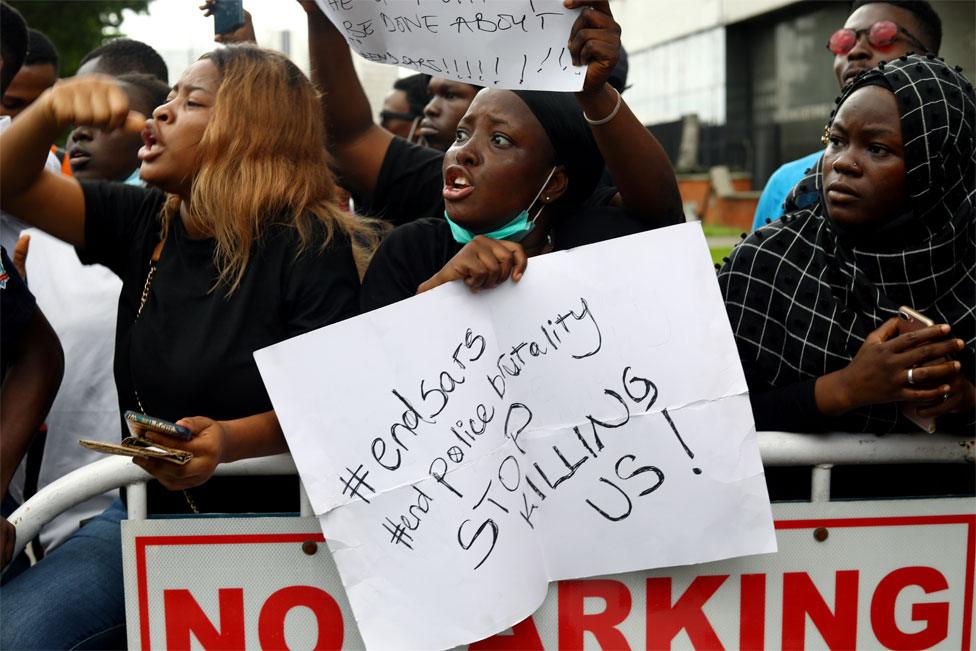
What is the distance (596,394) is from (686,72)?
2861 cm

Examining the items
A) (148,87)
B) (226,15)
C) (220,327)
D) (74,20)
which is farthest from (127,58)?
(74,20)

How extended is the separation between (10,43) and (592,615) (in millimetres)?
2296

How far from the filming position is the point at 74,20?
15.0 m

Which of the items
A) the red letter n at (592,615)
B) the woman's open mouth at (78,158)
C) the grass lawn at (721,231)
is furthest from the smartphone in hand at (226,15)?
the grass lawn at (721,231)

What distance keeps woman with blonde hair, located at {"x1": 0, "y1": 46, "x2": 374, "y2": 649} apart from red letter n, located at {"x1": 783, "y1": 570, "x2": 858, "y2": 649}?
40.0 inches

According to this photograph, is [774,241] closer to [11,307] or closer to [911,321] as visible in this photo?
[911,321]

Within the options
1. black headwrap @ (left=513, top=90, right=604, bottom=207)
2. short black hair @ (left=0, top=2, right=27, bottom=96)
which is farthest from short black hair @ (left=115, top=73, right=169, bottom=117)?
black headwrap @ (left=513, top=90, right=604, bottom=207)

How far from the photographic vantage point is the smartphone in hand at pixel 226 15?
9.75ft

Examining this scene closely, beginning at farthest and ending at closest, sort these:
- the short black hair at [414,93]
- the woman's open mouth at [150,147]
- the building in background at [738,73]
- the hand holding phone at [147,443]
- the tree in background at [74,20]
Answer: the building in background at [738,73] < the tree in background at [74,20] < the short black hair at [414,93] < the woman's open mouth at [150,147] < the hand holding phone at [147,443]

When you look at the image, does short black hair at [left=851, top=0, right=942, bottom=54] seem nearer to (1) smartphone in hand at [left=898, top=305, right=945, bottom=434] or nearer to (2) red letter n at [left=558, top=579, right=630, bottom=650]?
(1) smartphone in hand at [left=898, top=305, right=945, bottom=434]

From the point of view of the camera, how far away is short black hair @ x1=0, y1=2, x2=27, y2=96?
10.2ft

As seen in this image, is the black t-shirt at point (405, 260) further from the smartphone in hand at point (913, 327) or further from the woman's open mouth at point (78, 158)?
the woman's open mouth at point (78, 158)

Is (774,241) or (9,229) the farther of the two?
(9,229)

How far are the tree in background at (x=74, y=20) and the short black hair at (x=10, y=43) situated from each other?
12143mm
